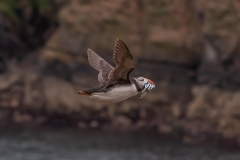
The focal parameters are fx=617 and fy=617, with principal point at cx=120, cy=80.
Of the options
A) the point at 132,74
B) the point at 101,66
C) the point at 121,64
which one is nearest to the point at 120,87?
the point at 121,64

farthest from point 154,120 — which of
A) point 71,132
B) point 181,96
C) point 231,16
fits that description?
point 231,16

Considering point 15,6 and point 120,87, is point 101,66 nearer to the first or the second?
point 120,87

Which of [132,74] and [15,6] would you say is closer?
[132,74]

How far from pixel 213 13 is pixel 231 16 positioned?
0.56 metres

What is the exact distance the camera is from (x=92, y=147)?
63.8ft

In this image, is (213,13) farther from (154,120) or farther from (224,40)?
(154,120)

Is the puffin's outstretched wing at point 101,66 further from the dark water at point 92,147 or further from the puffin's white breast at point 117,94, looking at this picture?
the dark water at point 92,147

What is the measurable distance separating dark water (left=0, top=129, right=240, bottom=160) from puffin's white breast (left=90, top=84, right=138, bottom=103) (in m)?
10.6

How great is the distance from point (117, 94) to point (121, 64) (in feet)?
1.34

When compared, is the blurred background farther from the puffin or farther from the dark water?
the puffin

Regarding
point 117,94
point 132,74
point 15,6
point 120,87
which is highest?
point 15,6

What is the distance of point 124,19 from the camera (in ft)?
67.9

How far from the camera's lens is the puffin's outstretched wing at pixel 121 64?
7230mm

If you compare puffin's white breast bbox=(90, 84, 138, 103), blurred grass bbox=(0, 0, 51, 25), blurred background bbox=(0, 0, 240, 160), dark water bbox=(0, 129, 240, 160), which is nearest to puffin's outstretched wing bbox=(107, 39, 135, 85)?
puffin's white breast bbox=(90, 84, 138, 103)
